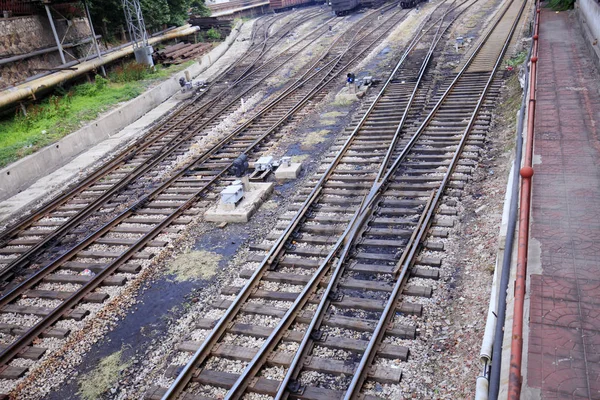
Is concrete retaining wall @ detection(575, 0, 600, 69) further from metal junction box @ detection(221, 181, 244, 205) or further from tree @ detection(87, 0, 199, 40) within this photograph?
tree @ detection(87, 0, 199, 40)

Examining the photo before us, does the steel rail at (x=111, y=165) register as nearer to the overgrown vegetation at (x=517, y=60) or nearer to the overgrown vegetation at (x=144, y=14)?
the overgrown vegetation at (x=144, y=14)

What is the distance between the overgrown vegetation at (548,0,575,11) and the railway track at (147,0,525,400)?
15.7 meters

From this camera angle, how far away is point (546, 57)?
622 inches

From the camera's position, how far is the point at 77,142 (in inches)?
645

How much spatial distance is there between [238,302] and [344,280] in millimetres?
1748

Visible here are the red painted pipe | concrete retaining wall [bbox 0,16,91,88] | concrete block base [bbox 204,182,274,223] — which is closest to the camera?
the red painted pipe

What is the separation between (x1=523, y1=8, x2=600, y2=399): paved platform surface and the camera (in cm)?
445

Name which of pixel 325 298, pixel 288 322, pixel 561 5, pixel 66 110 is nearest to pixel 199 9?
pixel 66 110

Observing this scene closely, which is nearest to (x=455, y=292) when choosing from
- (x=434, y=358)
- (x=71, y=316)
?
(x=434, y=358)

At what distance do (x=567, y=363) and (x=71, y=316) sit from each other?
23.5 ft

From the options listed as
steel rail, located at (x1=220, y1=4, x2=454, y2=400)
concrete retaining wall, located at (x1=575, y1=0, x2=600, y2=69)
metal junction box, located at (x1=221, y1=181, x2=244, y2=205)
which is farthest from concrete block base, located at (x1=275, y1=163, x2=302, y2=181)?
concrete retaining wall, located at (x1=575, y1=0, x2=600, y2=69)

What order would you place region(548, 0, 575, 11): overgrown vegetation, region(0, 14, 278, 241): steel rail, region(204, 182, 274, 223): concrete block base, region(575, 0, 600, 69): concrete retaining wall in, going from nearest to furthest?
region(204, 182, 274, 223): concrete block base < region(0, 14, 278, 241): steel rail < region(575, 0, 600, 69): concrete retaining wall < region(548, 0, 575, 11): overgrown vegetation

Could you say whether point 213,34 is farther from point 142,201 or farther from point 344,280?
point 344,280

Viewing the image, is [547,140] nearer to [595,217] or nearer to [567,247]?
[595,217]
